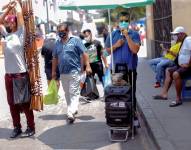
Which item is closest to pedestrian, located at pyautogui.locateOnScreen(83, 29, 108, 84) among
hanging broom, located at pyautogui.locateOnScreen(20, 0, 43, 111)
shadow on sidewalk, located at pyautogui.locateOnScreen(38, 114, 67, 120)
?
shadow on sidewalk, located at pyautogui.locateOnScreen(38, 114, 67, 120)

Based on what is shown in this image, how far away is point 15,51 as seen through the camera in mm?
7996

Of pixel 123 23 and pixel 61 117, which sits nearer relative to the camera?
pixel 123 23

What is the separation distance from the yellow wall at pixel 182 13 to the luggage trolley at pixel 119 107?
4.94 metres

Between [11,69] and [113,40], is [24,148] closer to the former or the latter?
[11,69]

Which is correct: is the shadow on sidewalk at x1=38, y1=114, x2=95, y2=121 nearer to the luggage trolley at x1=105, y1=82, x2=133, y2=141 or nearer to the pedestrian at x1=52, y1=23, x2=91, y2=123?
the pedestrian at x1=52, y1=23, x2=91, y2=123

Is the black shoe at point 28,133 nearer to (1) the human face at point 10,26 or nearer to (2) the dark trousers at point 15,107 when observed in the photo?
(2) the dark trousers at point 15,107

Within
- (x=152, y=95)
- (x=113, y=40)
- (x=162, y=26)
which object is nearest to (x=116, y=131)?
(x=113, y=40)

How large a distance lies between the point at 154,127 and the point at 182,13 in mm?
5555

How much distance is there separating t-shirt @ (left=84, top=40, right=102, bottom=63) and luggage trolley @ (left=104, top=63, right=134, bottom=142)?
165 inches

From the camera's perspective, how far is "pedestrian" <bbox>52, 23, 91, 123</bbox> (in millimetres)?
9055

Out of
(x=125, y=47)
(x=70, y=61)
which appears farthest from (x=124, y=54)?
(x=70, y=61)

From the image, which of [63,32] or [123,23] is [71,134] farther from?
[123,23]

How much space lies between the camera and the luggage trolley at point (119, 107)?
7574 millimetres

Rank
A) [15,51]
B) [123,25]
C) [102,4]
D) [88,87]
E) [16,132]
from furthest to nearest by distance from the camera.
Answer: [88,87], [16,132], [102,4], [15,51], [123,25]
